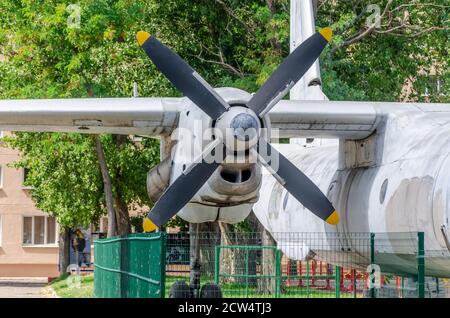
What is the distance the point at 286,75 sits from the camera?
1614 centimetres

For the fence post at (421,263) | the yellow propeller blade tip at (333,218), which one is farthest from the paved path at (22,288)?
the fence post at (421,263)

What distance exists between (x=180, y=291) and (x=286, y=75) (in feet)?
11.8

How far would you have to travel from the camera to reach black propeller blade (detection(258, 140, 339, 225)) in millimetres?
16188

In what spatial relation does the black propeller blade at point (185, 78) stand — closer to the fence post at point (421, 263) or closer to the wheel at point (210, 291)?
the wheel at point (210, 291)

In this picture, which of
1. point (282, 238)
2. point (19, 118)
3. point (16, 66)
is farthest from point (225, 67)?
point (19, 118)

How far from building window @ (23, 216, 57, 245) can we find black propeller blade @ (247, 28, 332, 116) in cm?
3882

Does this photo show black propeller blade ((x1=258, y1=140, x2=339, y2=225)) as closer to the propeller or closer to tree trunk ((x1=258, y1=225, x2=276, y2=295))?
the propeller

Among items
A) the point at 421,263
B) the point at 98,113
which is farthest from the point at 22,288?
the point at 421,263

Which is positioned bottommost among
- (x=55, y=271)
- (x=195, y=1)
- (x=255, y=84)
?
(x=55, y=271)

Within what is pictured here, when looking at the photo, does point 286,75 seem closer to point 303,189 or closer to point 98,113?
point 303,189

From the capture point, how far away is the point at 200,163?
15211 mm

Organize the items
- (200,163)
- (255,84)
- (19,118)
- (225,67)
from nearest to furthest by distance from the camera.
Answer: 1. (200,163)
2. (19,118)
3. (255,84)
4. (225,67)

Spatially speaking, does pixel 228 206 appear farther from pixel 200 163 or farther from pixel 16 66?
pixel 16 66
